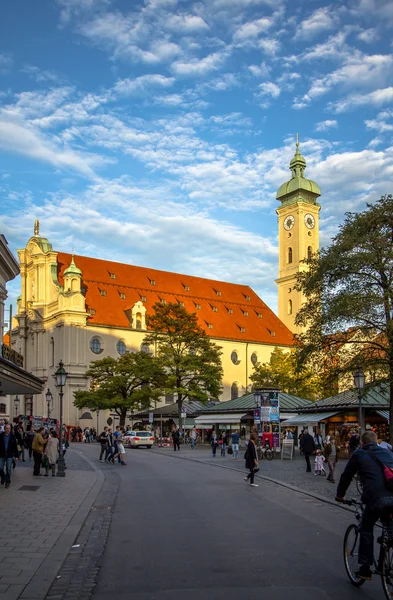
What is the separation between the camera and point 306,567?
363 inches

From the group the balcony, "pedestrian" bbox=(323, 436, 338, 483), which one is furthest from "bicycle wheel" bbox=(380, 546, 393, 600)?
the balcony

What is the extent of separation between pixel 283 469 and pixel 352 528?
901 inches

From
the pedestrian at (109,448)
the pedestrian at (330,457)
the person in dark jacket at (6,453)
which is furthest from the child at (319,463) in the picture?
the person in dark jacket at (6,453)

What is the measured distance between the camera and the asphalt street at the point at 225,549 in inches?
319

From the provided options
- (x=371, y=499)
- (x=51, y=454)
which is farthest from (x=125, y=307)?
(x=371, y=499)

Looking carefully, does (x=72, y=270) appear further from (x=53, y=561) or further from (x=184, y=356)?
(x=53, y=561)

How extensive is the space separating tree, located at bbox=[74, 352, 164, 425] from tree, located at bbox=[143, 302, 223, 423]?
1.61 m

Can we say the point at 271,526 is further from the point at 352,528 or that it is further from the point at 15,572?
the point at 15,572

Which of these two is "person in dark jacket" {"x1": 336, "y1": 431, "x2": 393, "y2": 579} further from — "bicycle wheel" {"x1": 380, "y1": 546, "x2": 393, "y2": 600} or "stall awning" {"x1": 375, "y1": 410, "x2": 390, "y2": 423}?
"stall awning" {"x1": 375, "y1": 410, "x2": 390, "y2": 423}

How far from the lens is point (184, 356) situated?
65.2 metres

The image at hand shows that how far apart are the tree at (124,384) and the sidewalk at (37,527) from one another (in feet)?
139

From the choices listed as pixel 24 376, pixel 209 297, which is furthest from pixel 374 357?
pixel 209 297

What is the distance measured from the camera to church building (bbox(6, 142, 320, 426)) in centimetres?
8562

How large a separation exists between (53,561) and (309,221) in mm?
106319
